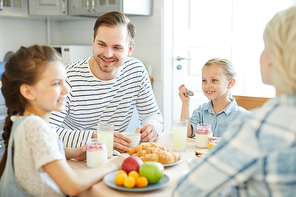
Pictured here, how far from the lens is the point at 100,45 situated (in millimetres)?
1752

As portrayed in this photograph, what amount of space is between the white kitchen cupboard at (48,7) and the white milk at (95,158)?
9.28ft

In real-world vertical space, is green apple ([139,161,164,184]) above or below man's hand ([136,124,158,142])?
above

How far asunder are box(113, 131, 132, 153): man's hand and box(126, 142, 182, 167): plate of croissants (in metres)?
0.10

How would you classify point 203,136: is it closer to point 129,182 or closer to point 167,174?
point 167,174

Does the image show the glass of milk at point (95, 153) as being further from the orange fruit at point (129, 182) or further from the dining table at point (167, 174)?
the orange fruit at point (129, 182)

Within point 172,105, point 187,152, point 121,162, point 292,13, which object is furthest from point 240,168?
point 172,105

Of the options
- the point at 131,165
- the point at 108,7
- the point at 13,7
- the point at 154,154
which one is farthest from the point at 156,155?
the point at 13,7

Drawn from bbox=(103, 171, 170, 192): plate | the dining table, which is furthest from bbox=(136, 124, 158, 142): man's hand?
bbox=(103, 171, 170, 192): plate

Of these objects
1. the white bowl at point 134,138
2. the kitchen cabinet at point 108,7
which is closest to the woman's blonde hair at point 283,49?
the white bowl at point 134,138

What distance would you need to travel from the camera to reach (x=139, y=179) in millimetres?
988

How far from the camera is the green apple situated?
100 cm

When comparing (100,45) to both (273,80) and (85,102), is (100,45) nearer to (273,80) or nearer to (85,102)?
(85,102)

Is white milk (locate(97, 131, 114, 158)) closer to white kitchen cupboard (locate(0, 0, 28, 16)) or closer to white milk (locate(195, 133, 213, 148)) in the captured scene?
white milk (locate(195, 133, 213, 148))

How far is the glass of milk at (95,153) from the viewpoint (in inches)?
46.4
